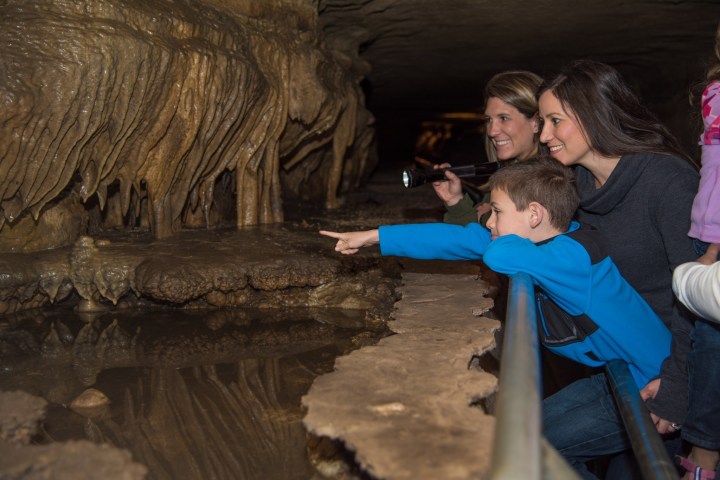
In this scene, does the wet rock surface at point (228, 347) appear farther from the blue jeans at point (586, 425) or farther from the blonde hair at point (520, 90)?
the blonde hair at point (520, 90)

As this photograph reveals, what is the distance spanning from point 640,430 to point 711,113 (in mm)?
965

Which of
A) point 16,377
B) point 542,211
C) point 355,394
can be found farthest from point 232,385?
point 542,211

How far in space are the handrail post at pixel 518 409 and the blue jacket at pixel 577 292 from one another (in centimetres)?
61

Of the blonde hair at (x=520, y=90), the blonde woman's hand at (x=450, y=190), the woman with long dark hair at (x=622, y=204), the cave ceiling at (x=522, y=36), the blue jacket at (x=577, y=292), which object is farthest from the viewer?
the cave ceiling at (x=522, y=36)

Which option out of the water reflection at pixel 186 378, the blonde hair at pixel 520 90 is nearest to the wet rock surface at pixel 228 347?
the water reflection at pixel 186 378

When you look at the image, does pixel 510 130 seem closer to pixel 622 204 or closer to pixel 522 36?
pixel 622 204

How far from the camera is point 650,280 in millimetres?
2488

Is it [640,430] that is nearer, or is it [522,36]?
[640,430]

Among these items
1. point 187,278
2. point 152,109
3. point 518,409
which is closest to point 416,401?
point 518,409

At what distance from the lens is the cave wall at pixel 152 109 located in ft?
13.2

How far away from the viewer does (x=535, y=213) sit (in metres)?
2.39

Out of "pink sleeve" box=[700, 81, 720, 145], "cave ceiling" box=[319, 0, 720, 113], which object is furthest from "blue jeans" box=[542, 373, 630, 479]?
"cave ceiling" box=[319, 0, 720, 113]

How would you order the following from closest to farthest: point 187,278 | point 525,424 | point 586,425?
point 525,424, point 586,425, point 187,278

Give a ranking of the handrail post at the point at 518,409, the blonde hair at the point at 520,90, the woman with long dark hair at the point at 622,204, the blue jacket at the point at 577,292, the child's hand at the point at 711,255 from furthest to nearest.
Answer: the blonde hair at the point at 520,90, the woman with long dark hair at the point at 622,204, the blue jacket at the point at 577,292, the child's hand at the point at 711,255, the handrail post at the point at 518,409
